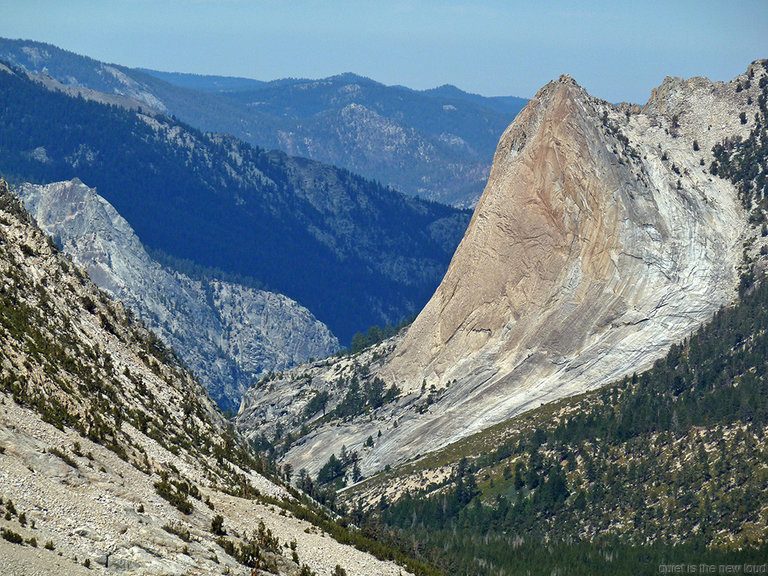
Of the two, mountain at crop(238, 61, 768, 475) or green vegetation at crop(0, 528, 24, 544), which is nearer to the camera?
green vegetation at crop(0, 528, 24, 544)

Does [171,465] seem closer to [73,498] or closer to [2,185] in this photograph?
[73,498]

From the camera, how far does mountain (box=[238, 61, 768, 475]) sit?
176 meters

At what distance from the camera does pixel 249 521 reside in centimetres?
7556

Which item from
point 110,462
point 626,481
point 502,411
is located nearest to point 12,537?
point 110,462

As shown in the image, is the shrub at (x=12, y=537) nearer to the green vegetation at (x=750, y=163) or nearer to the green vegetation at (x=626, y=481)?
the green vegetation at (x=626, y=481)

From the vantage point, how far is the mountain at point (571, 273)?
175500mm

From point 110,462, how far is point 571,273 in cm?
11916

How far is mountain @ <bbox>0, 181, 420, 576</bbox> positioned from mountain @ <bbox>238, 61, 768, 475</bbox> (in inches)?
2886

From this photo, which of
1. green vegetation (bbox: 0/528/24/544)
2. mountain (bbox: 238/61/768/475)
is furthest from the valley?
green vegetation (bbox: 0/528/24/544)

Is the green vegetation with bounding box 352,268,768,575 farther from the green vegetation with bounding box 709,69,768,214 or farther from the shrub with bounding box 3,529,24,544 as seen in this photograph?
the shrub with bounding box 3,529,24,544

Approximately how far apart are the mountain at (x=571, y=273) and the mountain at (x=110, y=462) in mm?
73306

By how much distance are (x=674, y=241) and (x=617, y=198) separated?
988 cm

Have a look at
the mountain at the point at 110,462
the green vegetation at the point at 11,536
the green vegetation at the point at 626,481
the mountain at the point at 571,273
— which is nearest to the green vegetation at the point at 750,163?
the mountain at the point at 571,273

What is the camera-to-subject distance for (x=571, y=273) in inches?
7229
